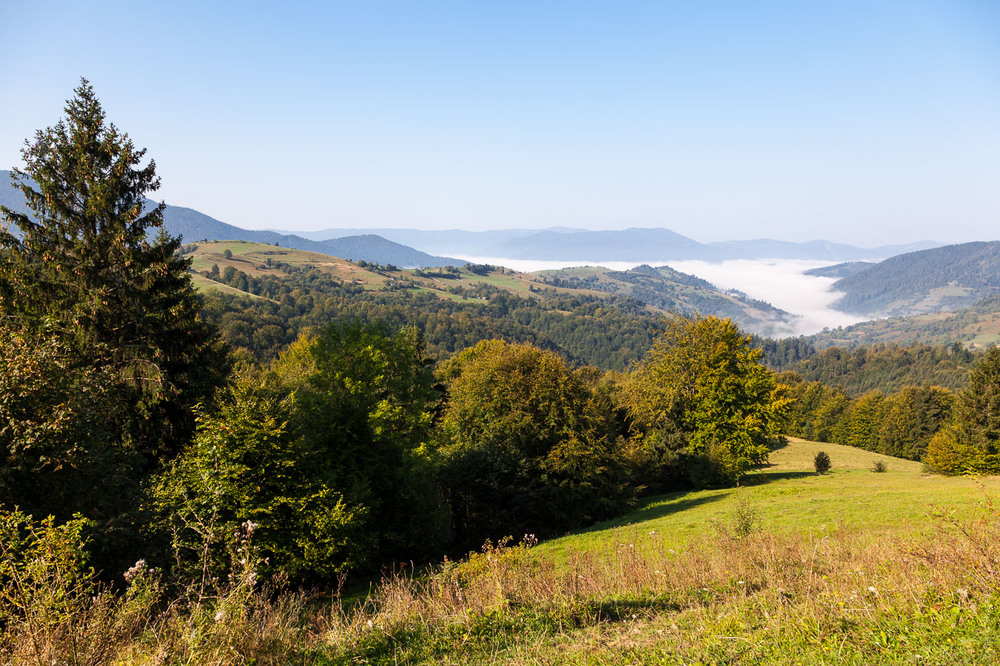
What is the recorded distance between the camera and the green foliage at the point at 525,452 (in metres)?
23.8

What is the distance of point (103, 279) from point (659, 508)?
87.2ft

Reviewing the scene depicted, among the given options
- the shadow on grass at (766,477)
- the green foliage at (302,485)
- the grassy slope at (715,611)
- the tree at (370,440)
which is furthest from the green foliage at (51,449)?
the shadow on grass at (766,477)

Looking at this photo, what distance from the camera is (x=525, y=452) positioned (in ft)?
85.7

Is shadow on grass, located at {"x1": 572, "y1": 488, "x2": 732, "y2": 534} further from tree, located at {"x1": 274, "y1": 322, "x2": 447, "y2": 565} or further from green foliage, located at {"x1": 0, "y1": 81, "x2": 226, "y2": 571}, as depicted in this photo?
green foliage, located at {"x1": 0, "y1": 81, "x2": 226, "y2": 571}

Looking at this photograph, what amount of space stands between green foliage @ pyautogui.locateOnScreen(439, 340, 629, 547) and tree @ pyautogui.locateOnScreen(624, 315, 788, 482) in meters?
5.80

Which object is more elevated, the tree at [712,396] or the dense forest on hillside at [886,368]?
the tree at [712,396]

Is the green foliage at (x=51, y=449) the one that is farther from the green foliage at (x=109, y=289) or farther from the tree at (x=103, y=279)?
the tree at (x=103, y=279)

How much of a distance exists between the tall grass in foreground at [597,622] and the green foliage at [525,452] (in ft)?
56.8

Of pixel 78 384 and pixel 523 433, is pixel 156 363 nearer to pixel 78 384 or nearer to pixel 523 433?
pixel 78 384

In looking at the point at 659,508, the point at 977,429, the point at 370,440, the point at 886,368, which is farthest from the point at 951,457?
the point at 886,368

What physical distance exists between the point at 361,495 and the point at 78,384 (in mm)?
8053

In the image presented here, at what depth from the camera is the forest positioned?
9766 mm

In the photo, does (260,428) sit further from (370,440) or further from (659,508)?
(659,508)

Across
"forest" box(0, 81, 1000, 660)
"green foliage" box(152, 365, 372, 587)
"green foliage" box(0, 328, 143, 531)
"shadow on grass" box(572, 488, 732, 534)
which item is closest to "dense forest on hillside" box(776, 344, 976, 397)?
"forest" box(0, 81, 1000, 660)
